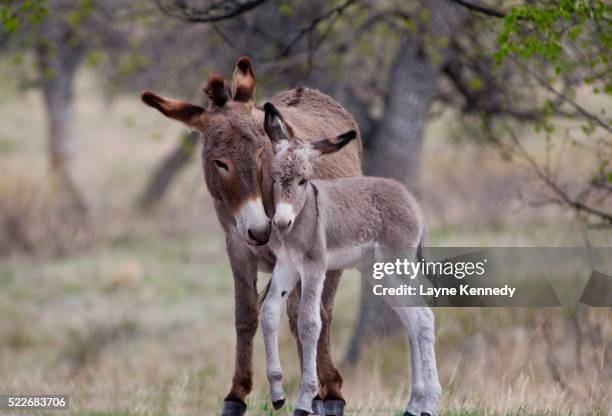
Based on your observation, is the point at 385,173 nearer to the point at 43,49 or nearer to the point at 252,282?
the point at 252,282

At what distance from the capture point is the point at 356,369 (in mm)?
11000

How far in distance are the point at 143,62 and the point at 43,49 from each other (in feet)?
24.7

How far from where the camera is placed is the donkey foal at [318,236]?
4.61m

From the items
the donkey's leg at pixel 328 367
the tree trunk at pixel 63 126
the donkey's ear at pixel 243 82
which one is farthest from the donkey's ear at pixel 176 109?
the tree trunk at pixel 63 126

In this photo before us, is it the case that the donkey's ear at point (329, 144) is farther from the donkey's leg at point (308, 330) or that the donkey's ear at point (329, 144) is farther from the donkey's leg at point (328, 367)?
the donkey's leg at point (328, 367)

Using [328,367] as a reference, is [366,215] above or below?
above

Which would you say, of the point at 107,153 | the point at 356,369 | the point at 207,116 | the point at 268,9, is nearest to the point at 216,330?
the point at 356,369

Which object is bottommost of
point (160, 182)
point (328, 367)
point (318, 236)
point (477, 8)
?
point (328, 367)

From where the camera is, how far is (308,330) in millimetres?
4641

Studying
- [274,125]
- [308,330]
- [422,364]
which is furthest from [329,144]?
[422,364]

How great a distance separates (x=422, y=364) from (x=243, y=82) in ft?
5.96

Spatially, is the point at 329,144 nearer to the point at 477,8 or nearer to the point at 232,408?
the point at 232,408

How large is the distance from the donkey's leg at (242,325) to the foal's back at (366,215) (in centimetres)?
89

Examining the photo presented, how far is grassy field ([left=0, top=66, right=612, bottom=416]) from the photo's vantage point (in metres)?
7.82
